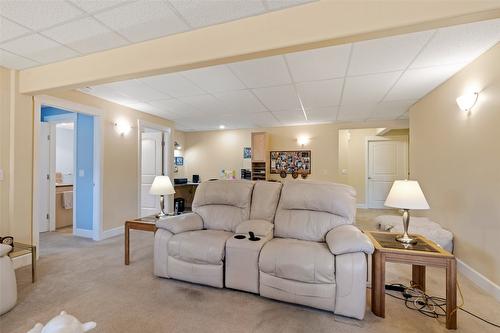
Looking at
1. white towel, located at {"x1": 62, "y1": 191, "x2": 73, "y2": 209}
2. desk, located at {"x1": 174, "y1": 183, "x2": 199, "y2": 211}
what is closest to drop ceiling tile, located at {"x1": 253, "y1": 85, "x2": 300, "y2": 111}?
desk, located at {"x1": 174, "y1": 183, "x2": 199, "y2": 211}

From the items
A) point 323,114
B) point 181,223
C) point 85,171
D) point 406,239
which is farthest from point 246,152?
point 406,239

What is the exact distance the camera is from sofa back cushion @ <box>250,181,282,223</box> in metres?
2.69

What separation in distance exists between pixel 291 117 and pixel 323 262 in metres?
4.00

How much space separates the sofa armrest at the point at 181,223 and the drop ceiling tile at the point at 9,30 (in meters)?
2.12

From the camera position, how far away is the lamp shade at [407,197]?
79.7 inches

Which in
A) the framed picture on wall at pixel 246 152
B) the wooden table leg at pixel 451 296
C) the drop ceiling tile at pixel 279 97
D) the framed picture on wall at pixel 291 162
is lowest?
the wooden table leg at pixel 451 296

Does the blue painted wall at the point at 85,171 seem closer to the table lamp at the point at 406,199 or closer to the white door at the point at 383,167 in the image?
the table lamp at the point at 406,199

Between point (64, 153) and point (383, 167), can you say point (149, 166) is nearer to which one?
point (64, 153)

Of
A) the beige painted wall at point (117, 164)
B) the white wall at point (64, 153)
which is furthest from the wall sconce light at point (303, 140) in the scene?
the white wall at point (64, 153)

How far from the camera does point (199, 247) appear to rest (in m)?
2.28

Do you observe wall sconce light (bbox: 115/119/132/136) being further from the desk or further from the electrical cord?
the electrical cord

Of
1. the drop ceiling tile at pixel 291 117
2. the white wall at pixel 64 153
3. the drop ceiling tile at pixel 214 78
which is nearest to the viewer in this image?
the drop ceiling tile at pixel 214 78

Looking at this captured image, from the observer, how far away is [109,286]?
232 centimetres

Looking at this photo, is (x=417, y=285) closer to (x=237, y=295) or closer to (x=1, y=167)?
(x=237, y=295)
